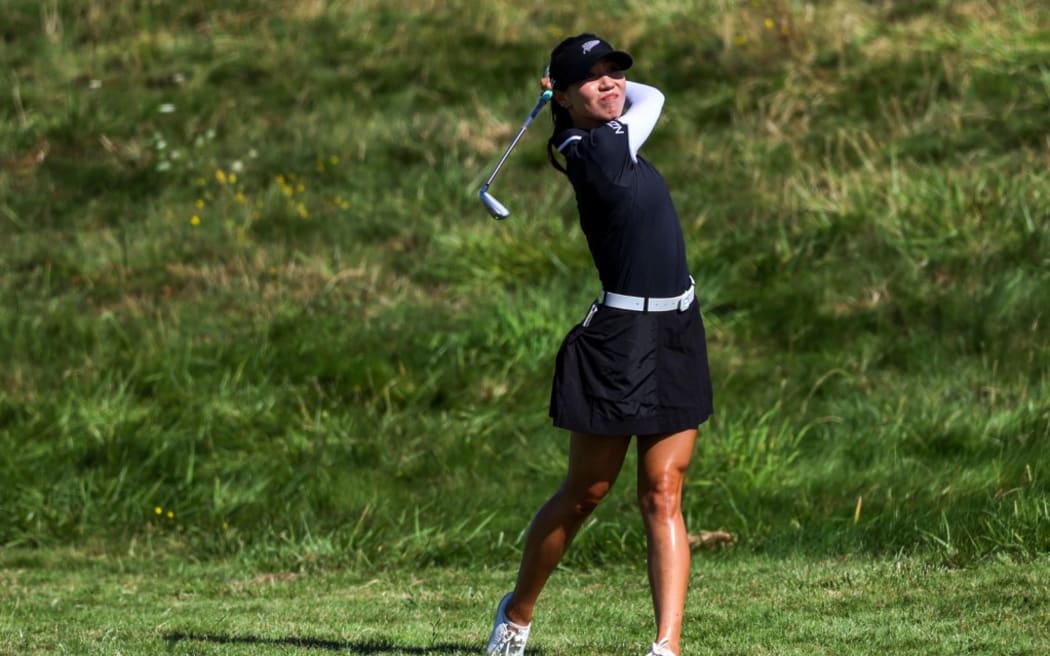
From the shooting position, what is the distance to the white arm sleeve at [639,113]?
5375mm

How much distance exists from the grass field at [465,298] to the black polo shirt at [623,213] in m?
1.44

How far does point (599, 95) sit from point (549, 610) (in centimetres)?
250

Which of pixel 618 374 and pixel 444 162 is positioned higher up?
pixel 618 374

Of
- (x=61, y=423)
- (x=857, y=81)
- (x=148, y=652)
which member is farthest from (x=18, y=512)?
(x=857, y=81)

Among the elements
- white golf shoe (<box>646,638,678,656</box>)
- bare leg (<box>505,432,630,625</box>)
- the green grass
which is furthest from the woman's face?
the green grass

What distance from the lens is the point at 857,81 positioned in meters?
12.9

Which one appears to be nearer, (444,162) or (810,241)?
(810,241)

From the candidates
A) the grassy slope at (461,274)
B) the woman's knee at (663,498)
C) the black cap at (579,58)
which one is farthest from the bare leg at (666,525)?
the grassy slope at (461,274)

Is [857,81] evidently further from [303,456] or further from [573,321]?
[303,456]

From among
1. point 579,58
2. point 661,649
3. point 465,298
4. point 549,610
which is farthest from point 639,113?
point 465,298

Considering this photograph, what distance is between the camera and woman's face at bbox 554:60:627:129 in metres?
5.46

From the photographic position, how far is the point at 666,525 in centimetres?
540

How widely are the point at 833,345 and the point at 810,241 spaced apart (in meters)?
1.06

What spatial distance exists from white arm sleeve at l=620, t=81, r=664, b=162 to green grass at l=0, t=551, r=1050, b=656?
1834 mm
